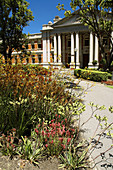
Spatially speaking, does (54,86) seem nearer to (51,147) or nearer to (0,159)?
(51,147)

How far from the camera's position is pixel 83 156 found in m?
3.02

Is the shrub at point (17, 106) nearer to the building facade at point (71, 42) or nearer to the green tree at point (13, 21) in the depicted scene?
the green tree at point (13, 21)

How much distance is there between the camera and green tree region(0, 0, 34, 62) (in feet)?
64.4

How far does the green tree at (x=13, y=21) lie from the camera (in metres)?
19.6

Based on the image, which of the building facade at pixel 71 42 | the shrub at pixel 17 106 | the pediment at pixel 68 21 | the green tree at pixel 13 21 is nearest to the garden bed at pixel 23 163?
the shrub at pixel 17 106

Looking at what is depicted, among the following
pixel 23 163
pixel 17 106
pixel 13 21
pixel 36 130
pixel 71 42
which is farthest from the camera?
pixel 71 42

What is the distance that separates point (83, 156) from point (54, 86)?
8.55 feet

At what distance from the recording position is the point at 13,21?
20250mm

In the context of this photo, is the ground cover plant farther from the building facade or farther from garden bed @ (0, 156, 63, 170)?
the building facade

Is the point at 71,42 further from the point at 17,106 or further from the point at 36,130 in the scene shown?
the point at 36,130

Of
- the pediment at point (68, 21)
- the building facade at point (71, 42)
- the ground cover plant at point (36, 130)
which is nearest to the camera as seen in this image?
the ground cover plant at point (36, 130)

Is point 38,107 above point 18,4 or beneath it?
beneath

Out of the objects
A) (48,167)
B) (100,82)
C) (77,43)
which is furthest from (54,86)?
(77,43)

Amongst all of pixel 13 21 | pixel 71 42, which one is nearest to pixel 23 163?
pixel 13 21
